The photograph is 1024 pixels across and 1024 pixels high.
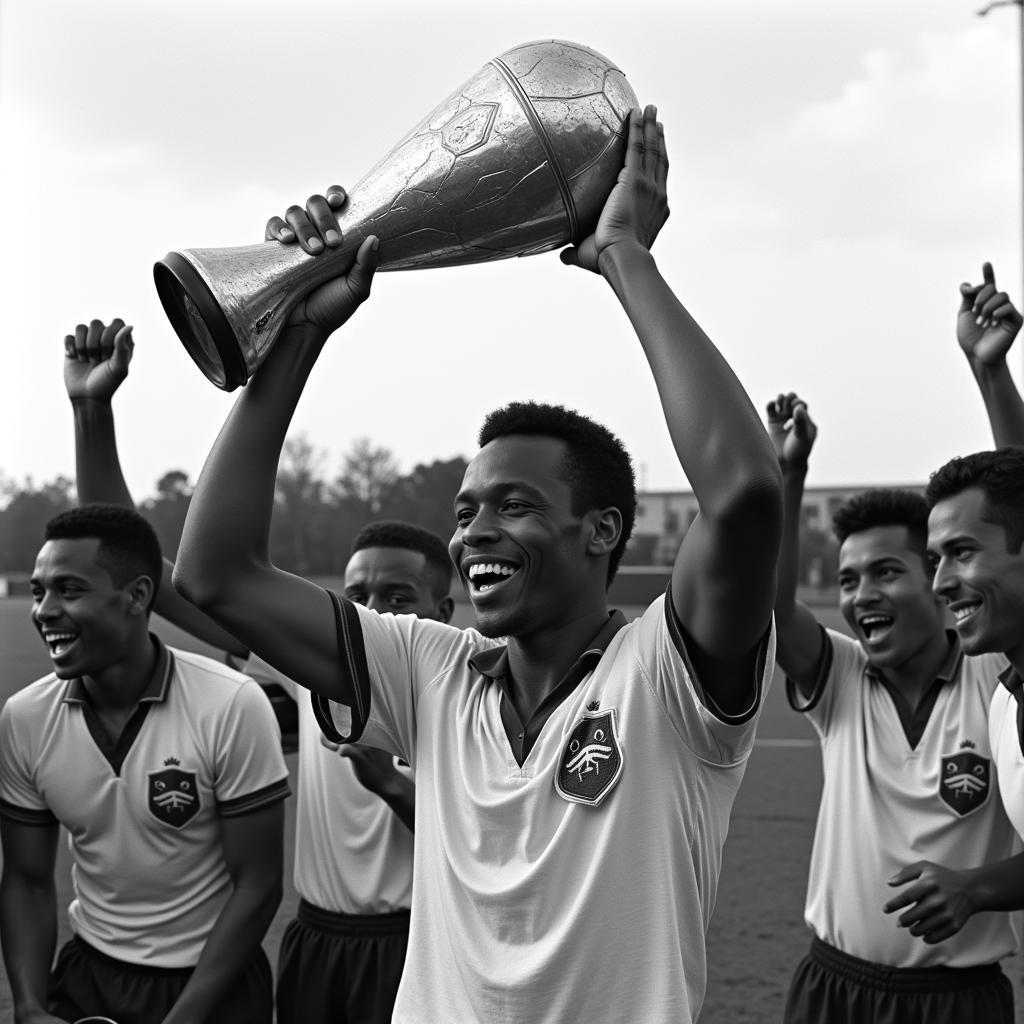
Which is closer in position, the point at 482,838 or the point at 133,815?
the point at 482,838

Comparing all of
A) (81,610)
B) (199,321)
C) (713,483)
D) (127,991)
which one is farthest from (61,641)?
(713,483)

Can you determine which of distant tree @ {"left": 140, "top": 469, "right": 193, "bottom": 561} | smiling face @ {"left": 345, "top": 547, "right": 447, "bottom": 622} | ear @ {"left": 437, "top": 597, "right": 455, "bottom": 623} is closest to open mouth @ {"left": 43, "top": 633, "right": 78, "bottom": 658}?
smiling face @ {"left": 345, "top": 547, "right": 447, "bottom": 622}

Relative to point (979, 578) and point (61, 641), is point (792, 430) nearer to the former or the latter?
point (979, 578)

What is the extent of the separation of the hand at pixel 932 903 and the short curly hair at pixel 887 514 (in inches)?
45.7

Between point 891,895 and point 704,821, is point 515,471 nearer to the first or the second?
point 704,821

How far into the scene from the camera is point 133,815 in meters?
3.15

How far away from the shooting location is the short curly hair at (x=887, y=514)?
3.60 m

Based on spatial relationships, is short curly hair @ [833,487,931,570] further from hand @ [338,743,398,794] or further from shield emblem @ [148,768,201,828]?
shield emblem @ [148,768,201,828]

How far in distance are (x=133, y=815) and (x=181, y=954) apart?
1.23 feet

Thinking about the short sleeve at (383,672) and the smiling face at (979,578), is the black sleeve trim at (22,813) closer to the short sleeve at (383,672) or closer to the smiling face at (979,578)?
the short sleeve at (383,672)

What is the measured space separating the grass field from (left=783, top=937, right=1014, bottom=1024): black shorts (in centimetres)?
215

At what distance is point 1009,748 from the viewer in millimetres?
2959

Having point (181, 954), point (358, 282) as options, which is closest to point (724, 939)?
point (181, 954)

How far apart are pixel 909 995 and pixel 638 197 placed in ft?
7.59
